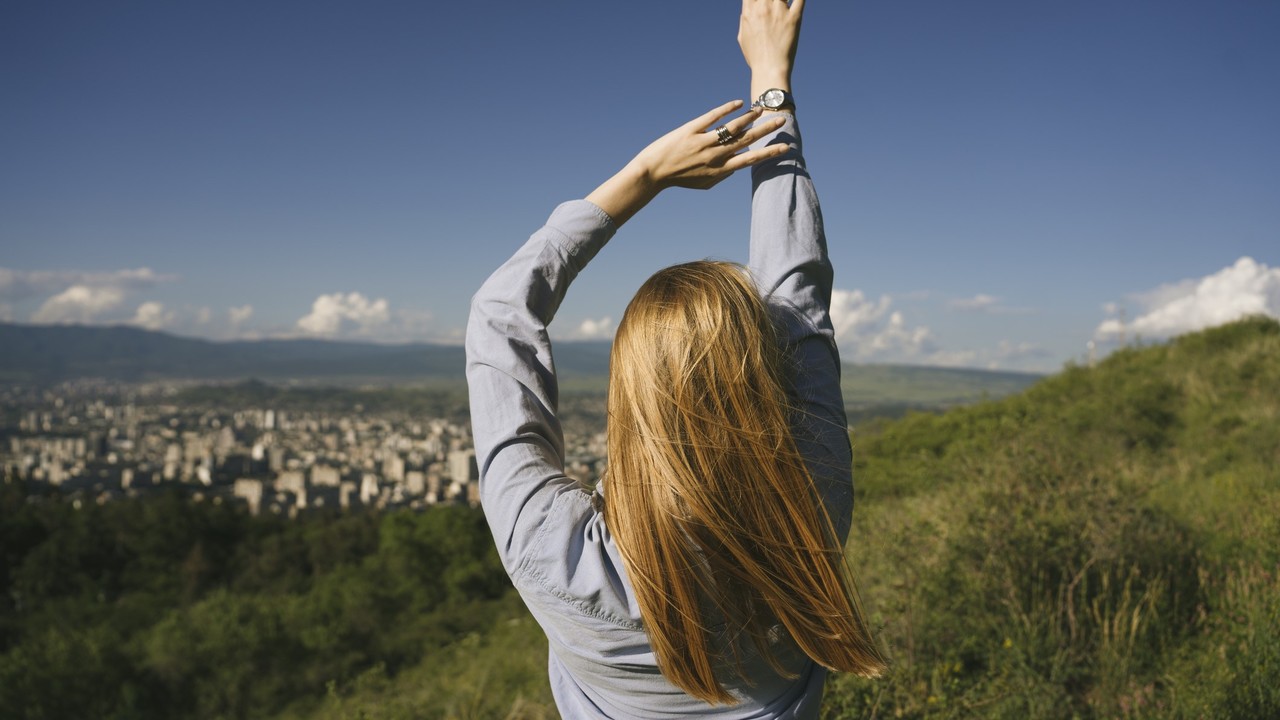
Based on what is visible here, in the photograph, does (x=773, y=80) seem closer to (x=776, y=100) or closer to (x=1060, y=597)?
(x=776, y=100)

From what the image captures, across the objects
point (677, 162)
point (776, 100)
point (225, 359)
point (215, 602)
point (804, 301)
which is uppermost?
point (225, 359)

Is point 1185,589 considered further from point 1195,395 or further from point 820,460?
point 1195,395

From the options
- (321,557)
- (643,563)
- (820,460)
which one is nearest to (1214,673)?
(820,460)

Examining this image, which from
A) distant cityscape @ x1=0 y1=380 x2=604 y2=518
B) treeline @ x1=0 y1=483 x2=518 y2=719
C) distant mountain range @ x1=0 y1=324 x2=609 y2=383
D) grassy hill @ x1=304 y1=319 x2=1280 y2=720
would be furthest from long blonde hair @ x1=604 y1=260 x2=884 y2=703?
distant mountain range @ x1=0 y1=324 x2=609 y2=383

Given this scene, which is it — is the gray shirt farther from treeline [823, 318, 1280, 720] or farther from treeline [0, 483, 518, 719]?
treeline [0, 483, 518, 719]

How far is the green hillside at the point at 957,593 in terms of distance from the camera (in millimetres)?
3105

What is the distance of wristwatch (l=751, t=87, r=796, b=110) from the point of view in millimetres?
1103

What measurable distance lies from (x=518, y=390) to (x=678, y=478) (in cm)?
20

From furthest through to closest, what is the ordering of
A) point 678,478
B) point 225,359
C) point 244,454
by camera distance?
point 225,359 → point 244,454 → point 678,478

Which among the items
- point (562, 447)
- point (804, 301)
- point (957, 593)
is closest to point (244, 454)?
point (957, 593)

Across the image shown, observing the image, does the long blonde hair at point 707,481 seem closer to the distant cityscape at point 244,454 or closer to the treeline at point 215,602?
the treeline at point 215,602

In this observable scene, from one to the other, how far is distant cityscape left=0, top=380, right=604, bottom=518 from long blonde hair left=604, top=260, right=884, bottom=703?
29.8 m

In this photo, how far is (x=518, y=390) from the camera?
80cm

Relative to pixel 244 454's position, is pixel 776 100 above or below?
above
